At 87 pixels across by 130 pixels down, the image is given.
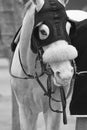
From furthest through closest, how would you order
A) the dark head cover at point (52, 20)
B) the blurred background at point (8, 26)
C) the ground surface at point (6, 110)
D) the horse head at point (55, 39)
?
the ground surface at point (6, 110) → the blurred background at point (8, 26) → the dark head cover at point (52, 20) → the horse head at point (55, 39)

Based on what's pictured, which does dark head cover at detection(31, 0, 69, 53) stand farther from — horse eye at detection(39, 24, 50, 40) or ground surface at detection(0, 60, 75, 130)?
ground surface at detection(0, 60, 75, 130)

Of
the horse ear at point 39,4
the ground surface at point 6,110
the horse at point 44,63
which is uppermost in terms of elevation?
the horse ear at point 39,4

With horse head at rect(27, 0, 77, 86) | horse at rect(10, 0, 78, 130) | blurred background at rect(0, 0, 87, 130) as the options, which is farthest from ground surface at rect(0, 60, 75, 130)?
horse head at rect(27, 0, 77, 86)

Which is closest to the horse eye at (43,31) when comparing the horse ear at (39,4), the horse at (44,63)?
the horse at (44,63)

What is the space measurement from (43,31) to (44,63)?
28cm

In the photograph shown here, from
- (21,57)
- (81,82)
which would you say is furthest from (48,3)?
(81,82)

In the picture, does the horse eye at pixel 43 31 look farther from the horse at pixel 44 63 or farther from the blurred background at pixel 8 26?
the blurred background at pixel 8 26

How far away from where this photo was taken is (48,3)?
4.56 meters

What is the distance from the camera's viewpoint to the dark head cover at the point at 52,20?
14.6 ft

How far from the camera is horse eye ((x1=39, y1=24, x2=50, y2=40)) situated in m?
4.47

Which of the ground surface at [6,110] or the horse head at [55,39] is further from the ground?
the horse head at [55,39]

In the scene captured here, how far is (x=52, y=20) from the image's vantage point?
4.50 metres

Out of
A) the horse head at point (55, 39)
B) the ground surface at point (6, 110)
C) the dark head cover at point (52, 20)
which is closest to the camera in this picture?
the horse head at point (55, 39)

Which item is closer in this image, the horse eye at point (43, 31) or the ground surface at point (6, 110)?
the horse eye at point (43, 31)
